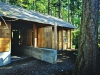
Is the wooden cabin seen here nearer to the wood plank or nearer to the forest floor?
the wood plank

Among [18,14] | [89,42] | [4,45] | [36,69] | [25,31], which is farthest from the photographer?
[25,31]

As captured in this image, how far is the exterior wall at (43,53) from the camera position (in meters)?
10.5

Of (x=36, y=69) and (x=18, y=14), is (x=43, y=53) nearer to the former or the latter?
(x=36, y=69)

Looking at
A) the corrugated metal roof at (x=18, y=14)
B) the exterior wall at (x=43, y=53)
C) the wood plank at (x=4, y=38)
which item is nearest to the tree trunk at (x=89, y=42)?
the exterior wall at (x=43, y=53)

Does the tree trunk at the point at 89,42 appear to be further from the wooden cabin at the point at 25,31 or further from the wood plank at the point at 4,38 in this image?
the wood plank at the point at 4,38

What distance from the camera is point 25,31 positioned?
15.3 m

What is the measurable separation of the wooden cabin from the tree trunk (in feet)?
14.4

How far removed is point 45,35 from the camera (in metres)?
12.6

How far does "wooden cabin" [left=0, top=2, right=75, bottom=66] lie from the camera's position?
10352 millimetres

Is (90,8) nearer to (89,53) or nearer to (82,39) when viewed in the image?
(82,39)

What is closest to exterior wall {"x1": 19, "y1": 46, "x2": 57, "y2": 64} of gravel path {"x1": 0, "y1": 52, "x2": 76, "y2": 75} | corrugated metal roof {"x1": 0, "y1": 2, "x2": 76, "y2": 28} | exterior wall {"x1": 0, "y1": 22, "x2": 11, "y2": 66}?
gravel path {"x1": 0, "y1": 52, "x2": 76, "y2": 75}

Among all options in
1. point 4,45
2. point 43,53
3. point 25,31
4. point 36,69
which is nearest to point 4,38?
point 4,45

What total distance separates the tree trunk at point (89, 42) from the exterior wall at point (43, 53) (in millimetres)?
4180

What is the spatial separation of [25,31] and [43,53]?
4.72 m
